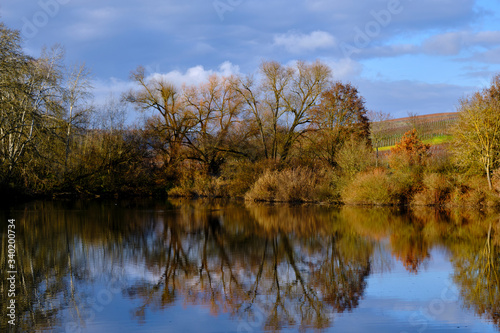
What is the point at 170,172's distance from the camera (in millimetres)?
39156

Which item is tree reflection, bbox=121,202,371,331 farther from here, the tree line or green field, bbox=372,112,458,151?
green field, bbox=372,112,458,151

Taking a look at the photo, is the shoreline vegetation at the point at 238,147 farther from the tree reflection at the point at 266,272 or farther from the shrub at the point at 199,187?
the tree reflection at the point at 266,272

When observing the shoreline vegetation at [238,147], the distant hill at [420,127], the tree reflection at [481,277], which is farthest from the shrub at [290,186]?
the distant hill at [420,127]

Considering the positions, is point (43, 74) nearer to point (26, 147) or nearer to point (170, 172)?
point (26, 147)

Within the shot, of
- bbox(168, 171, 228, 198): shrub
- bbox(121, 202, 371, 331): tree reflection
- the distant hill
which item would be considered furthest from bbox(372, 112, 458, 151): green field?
bbox(121, 202, 371, 331): tree reflection

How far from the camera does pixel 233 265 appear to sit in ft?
32.4

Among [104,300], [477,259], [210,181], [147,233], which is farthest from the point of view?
[210,181]

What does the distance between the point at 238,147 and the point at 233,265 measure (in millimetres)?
28633

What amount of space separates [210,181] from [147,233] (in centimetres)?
2138

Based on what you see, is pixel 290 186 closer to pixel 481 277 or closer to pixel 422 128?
pixel 481 277

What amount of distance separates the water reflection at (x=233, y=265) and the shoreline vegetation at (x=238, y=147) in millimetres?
7247

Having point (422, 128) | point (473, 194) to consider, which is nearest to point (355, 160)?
point (473, 194)

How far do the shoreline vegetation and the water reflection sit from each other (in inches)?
285

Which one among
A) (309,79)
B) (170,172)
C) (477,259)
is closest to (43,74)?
(170,172)
